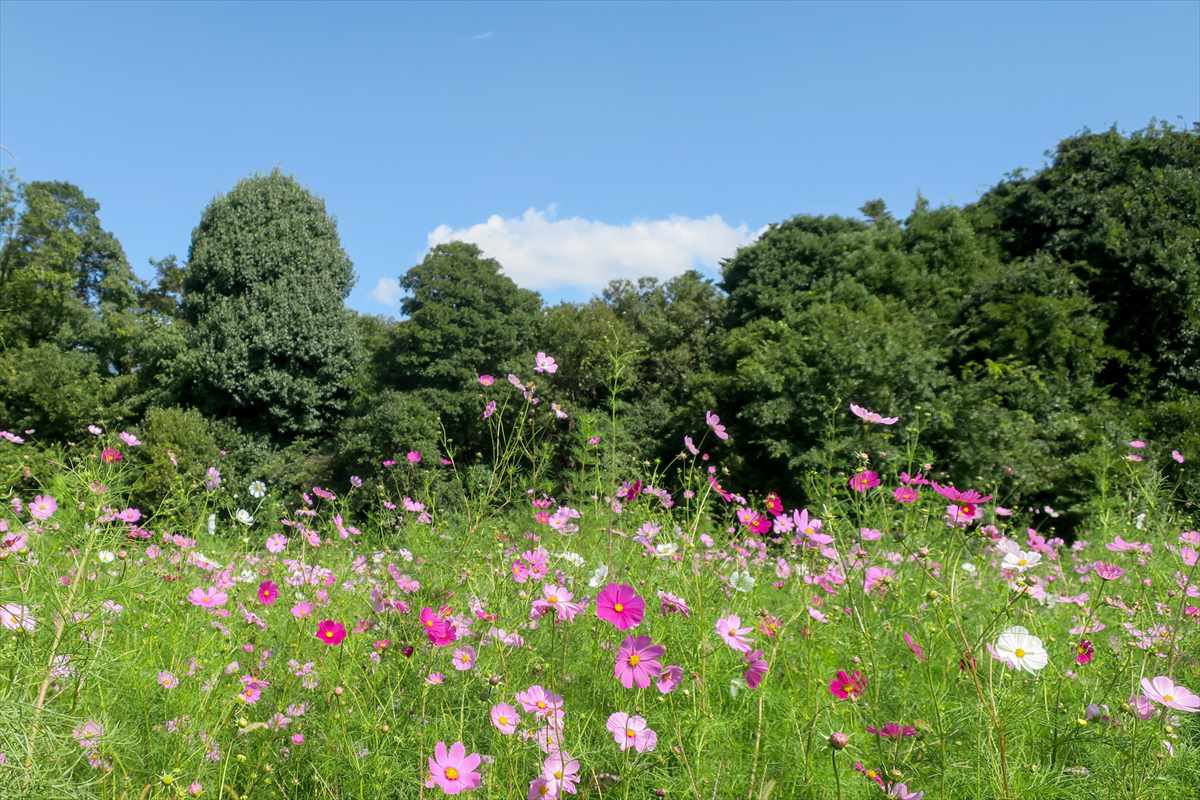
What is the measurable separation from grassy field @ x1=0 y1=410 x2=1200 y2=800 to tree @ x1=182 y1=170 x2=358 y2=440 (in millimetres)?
11581

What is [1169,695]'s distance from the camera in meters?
1.07

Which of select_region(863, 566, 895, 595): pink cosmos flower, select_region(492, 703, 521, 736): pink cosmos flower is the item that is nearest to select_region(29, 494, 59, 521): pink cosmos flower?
select_region(492, 703, 521, 736): pink cosmos flower

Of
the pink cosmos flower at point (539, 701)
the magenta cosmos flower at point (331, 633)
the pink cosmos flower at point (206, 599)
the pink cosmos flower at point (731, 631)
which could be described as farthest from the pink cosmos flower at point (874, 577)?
the pink cosmos flower at point (206, 599)

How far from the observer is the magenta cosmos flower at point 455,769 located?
1.02m

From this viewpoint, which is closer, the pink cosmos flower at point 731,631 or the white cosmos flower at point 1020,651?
the white cosmos flower at point 1020,651

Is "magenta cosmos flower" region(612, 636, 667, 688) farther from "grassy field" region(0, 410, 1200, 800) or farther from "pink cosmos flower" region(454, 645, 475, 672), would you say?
"pink cosmos flower" region(454, 645, 475, 672)

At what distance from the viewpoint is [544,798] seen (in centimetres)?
103

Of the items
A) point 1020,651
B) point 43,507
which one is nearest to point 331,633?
point 1020,651

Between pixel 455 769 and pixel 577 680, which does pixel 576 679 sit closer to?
pixel 577 680

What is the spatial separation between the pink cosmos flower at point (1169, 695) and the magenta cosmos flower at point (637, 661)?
0.67 metres

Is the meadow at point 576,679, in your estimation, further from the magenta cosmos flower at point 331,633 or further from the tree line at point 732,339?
the tree line at point 732,339

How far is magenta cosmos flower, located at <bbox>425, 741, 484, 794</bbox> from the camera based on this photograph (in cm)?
102

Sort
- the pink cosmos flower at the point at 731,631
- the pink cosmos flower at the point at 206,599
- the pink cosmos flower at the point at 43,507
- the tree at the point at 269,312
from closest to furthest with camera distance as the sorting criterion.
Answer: the pink cosmos flower at the point at 731,631 < the pink cosmos flower at the point at 206,599 < the pink cosmos flower at the point at 43,507 < the tree at the point at 269,312

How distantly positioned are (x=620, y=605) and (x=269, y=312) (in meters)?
13.4
